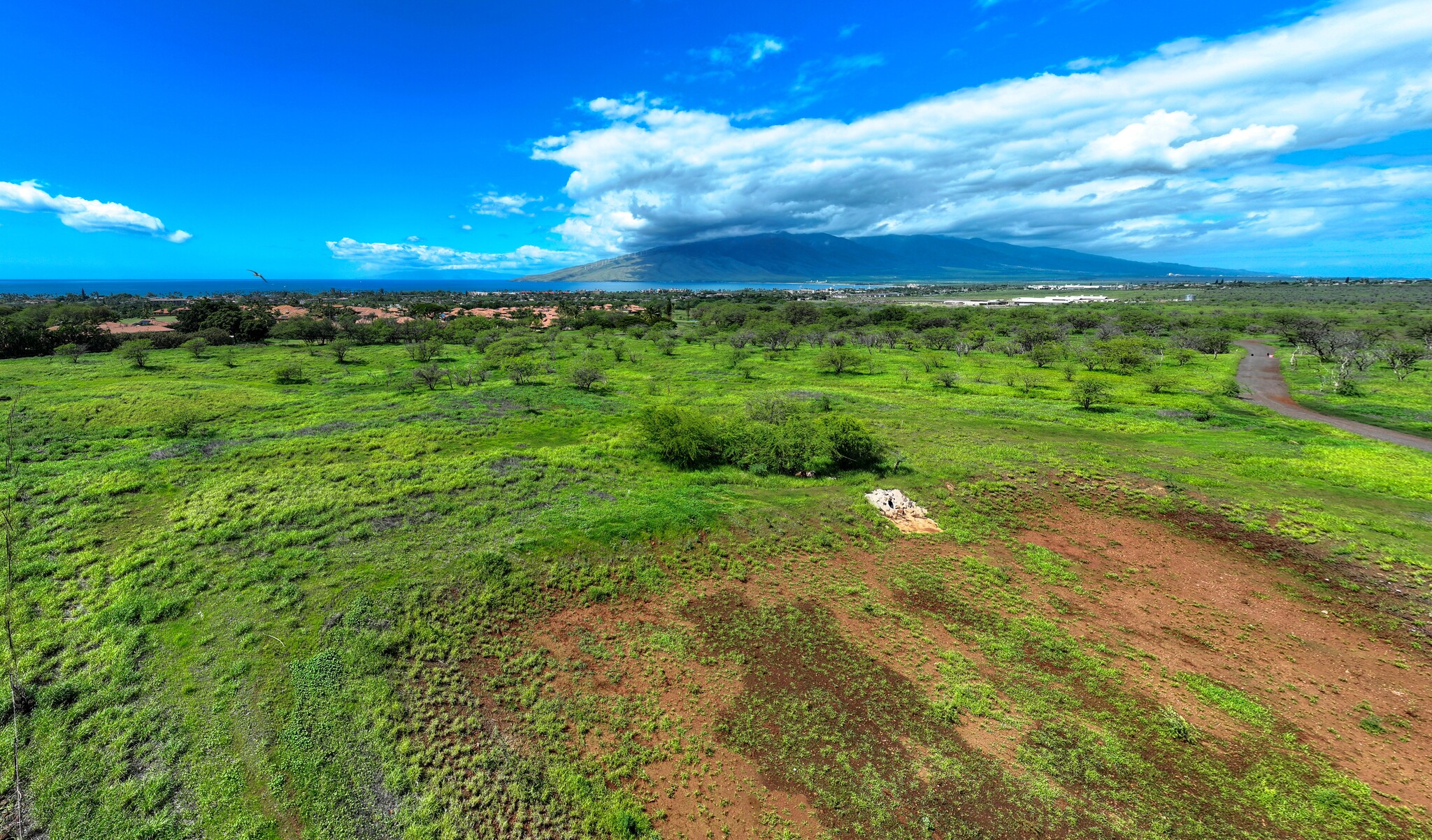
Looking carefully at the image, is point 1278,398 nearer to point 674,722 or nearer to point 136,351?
point 674,722

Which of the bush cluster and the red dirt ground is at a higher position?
the bush cluster

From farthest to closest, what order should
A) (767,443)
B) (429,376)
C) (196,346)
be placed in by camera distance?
1. (196,346)
2. (429,376)
3. (767,443)

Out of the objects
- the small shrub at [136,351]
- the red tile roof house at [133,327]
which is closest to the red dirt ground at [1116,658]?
the small shrub at [136,351]

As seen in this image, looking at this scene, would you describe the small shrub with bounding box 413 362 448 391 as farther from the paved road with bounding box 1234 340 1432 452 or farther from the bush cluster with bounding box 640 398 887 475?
the paved road with bounding box 1234 340 1432 452

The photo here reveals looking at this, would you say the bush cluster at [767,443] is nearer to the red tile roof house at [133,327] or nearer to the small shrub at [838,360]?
the small shrub at [838,360]

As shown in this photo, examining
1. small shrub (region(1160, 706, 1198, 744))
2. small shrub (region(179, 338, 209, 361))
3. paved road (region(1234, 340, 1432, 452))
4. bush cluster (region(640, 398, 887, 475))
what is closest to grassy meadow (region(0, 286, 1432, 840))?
small shrub (region(1160, 706, 1198, 744))

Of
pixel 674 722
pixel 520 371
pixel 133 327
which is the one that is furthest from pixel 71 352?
pixel 674 722

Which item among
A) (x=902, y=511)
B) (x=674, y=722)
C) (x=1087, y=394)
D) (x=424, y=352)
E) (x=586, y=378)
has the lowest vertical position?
(x=674, y=722)

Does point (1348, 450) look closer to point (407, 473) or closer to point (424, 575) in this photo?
point (424, 575)
